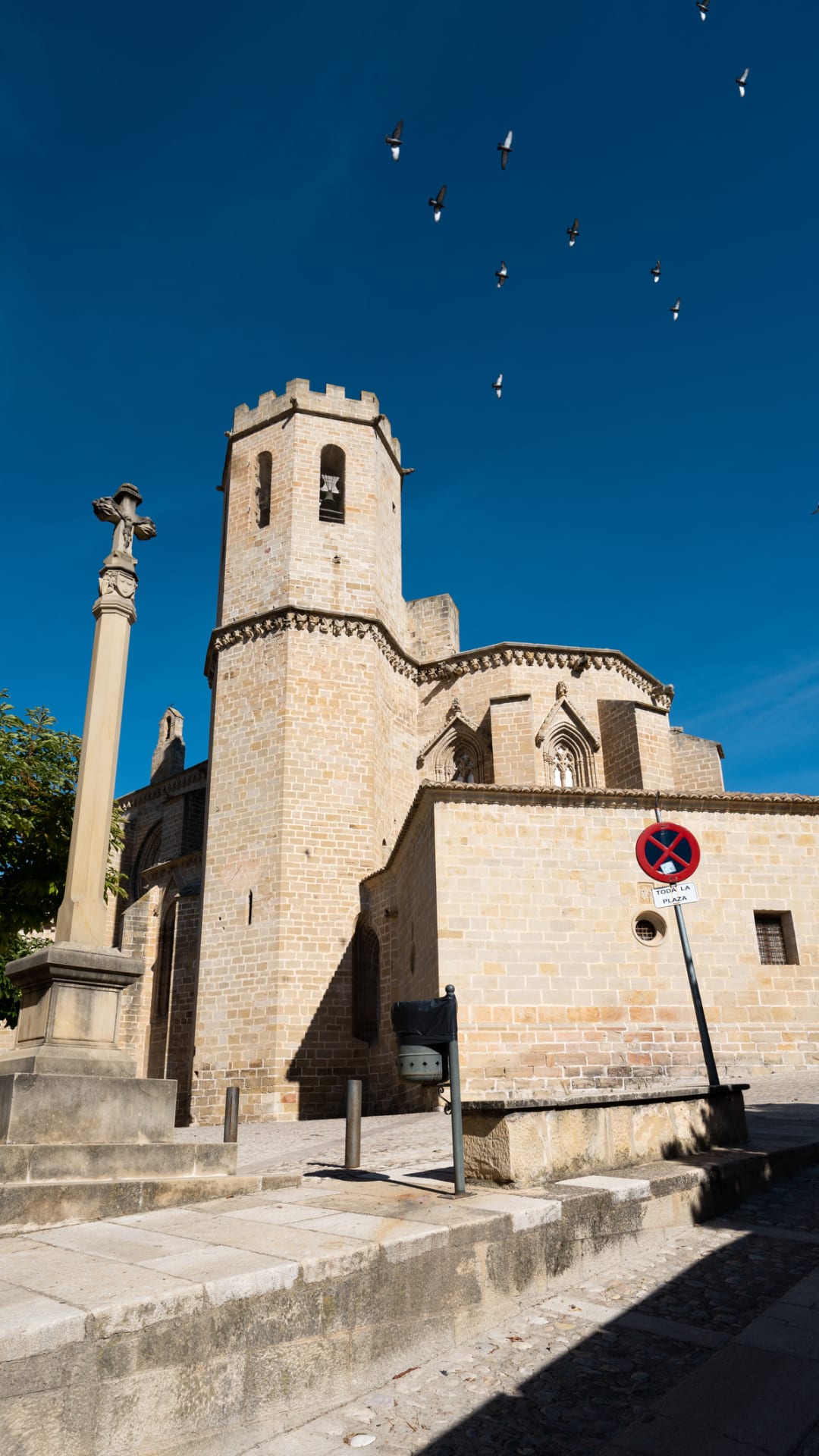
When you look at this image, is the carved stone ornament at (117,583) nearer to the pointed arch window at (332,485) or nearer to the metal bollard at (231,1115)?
the metal bollard at (231,1115)

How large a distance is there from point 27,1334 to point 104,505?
6.50m

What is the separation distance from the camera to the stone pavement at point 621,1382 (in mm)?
2764

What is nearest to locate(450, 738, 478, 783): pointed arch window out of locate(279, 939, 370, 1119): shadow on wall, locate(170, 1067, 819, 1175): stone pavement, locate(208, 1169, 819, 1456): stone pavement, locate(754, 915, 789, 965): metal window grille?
locate(279, 939, 370, 1119): shadow on wall

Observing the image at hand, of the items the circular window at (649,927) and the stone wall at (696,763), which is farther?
the stone wall at (696,763)

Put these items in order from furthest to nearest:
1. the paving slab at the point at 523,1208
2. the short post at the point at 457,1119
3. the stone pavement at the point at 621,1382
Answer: the short post at the point at 457,1119
the paving slab at the point at 523,1208
the stone pavement at the point at 621,1382

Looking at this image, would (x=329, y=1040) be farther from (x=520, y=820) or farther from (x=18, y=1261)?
(x=18, y=1261)

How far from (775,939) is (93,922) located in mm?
10994

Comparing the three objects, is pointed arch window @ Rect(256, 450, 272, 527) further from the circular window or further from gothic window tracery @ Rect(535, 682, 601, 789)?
the circular window

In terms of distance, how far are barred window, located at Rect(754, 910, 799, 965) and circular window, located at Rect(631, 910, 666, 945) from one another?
1.54 metres

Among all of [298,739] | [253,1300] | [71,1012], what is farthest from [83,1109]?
[298,739]

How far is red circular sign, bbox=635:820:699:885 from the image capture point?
784 centimetres

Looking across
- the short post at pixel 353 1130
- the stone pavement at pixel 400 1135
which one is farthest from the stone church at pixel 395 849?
the short post at pixel 353 1130

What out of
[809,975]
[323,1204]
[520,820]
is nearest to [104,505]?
[323,1204]

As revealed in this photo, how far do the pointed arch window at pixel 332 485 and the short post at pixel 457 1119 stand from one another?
18.5m
